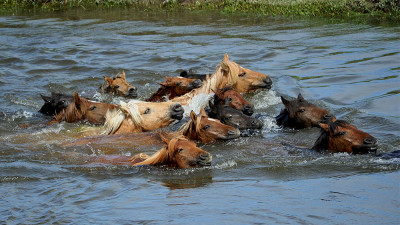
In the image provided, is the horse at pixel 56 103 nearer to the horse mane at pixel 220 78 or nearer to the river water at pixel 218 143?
the river water at pixel 218 143

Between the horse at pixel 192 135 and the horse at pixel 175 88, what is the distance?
2666 millimetres

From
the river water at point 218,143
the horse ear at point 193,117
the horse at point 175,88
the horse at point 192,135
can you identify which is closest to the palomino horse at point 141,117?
the horse at point 192,135

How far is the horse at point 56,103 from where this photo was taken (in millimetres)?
10141

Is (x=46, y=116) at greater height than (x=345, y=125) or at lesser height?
lesser

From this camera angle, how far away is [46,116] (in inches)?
414

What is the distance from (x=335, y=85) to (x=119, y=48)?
7.15 m

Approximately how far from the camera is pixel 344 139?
278 inches

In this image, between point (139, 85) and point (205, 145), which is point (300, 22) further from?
point (205, 145)

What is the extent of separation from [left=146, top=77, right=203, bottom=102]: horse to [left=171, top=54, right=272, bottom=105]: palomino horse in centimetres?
25

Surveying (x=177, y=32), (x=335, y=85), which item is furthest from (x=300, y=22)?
(x=335, y=85)

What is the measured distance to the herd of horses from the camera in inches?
271

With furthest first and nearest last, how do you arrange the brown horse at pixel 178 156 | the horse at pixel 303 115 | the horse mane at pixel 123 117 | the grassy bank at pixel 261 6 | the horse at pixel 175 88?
the grassy bank at pixel 261 6 < the horse at pixel 175 88 < the horse mane at pixel 123 117 < the horse at pixel 303 115 < the brown horse at pixel 178 156

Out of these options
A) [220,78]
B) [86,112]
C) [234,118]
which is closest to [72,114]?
[86,112]

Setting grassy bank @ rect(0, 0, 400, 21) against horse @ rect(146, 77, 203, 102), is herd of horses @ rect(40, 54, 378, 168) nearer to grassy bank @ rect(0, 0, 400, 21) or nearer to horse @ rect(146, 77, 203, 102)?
horse @ rect(146, 77, 203, 102)
